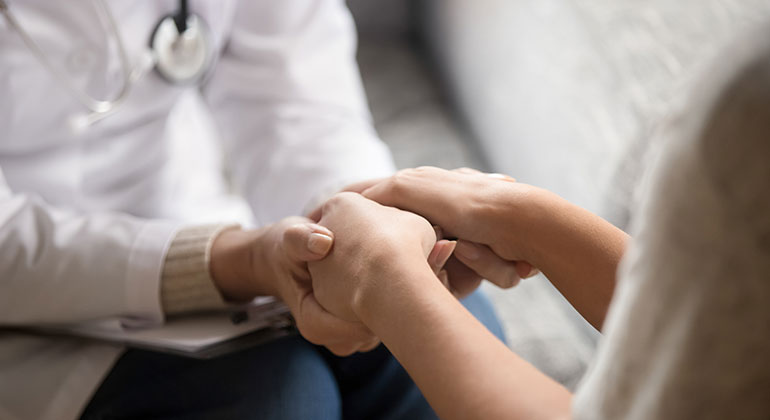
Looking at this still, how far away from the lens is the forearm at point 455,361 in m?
0.38

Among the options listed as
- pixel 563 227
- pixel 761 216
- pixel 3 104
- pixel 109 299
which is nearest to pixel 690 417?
pixel 761 216

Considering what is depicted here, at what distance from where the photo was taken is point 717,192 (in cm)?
27

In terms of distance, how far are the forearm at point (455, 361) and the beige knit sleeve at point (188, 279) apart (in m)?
0.25

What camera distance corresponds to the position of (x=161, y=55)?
28.2 inches

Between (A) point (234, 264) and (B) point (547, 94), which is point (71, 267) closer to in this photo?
(A) point (234, 264)

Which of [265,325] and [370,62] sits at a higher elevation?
[370,62]

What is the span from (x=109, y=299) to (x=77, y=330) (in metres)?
0.05

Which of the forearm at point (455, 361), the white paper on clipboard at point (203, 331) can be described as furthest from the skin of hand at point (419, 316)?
the white paper on clipboard at point (203, 331)

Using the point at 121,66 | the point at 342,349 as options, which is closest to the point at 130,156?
the point at 121,66

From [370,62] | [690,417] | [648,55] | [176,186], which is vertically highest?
[648,55]

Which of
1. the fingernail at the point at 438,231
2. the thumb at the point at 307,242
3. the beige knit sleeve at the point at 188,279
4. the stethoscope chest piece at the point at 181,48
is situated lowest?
Result: the beige knit sleeve at the point at 188,279

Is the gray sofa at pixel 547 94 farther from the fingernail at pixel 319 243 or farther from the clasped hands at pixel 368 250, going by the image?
the fingernail at pixel 319 243

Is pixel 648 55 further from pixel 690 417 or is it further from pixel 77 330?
pixel 77 330

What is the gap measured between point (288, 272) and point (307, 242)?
0.06 meters
